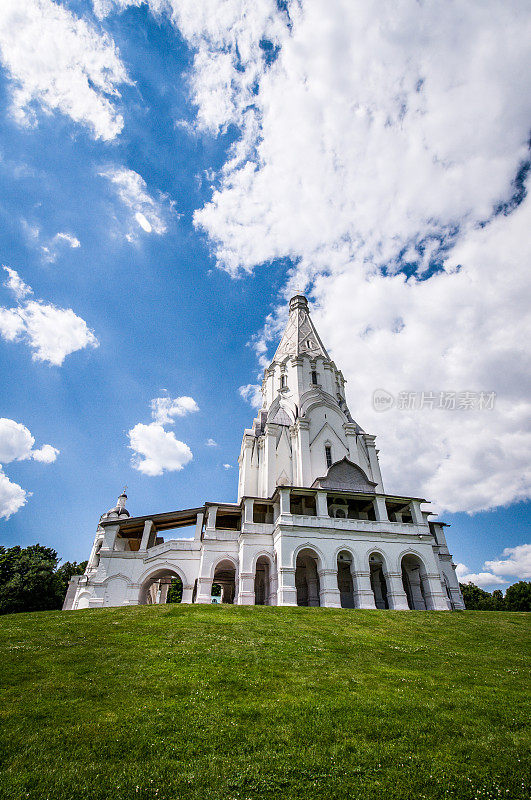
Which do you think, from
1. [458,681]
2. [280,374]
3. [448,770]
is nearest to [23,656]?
[448,770]

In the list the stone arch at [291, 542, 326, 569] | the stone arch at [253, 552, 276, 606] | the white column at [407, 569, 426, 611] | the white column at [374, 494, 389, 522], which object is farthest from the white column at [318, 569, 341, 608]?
the white column at [407, 569, 426, 611]

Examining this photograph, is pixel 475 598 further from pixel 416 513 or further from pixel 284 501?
pixel 284 501

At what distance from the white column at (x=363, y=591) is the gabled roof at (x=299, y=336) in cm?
2202

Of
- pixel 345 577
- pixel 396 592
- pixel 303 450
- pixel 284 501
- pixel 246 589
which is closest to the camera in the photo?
pixel 246 589

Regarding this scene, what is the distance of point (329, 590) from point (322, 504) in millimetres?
5188

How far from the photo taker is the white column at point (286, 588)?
21675 millimetres

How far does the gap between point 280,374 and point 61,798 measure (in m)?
35.5

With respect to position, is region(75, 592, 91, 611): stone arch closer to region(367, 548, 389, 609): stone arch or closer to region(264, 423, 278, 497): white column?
region(264, 423, 278, 497): white column

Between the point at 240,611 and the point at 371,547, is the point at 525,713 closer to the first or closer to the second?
the point at 240,611

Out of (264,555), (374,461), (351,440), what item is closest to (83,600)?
(264,555)

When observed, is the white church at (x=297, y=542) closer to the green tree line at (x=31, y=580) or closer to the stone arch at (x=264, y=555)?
the stone arch at (x=264, y=555)

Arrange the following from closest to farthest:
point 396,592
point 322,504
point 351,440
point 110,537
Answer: point 396,592, point 322,504, point 110,537, point 351,440

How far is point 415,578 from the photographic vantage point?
2725 cm

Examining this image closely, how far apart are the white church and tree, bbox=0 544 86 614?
27.3ft
